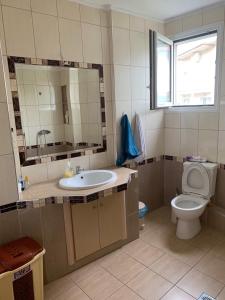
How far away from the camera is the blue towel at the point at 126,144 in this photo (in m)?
2.60

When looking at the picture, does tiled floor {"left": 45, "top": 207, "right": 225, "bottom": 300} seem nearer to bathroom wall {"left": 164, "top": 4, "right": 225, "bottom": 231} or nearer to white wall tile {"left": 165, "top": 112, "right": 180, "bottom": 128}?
bathroom wall {"left": 164, "top": 4, "right": 225, "bottom": 231}

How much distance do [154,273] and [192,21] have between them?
266 centimetres

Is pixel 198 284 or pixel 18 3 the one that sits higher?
pixel 18 3

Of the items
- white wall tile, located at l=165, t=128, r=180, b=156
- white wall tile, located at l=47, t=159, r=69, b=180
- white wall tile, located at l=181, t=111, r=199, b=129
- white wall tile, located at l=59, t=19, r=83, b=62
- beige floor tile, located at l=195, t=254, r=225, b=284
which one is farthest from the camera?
white wall tile, located at l=165, t=128, r=180, b=156

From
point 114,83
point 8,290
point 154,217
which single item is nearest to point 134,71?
point 114,83

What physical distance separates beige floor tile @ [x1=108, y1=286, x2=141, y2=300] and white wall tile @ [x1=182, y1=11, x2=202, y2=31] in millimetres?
2747

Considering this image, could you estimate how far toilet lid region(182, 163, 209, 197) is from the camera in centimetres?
262

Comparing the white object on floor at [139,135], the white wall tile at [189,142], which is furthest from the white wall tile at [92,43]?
the white wall tile at [189,142]

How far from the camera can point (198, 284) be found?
192 cm

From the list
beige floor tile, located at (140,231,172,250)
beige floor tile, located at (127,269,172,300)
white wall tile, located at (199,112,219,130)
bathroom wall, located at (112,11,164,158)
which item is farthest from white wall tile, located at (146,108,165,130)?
beige floor tile, located at (127,269,172,300)

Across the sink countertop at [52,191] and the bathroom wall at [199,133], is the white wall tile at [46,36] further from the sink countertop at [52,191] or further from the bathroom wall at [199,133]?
the bathroom wall at [199,133]

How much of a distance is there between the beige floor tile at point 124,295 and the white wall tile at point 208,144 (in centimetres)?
166

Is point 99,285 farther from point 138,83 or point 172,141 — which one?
point 138,83

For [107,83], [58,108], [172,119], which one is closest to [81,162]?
[58,108]
